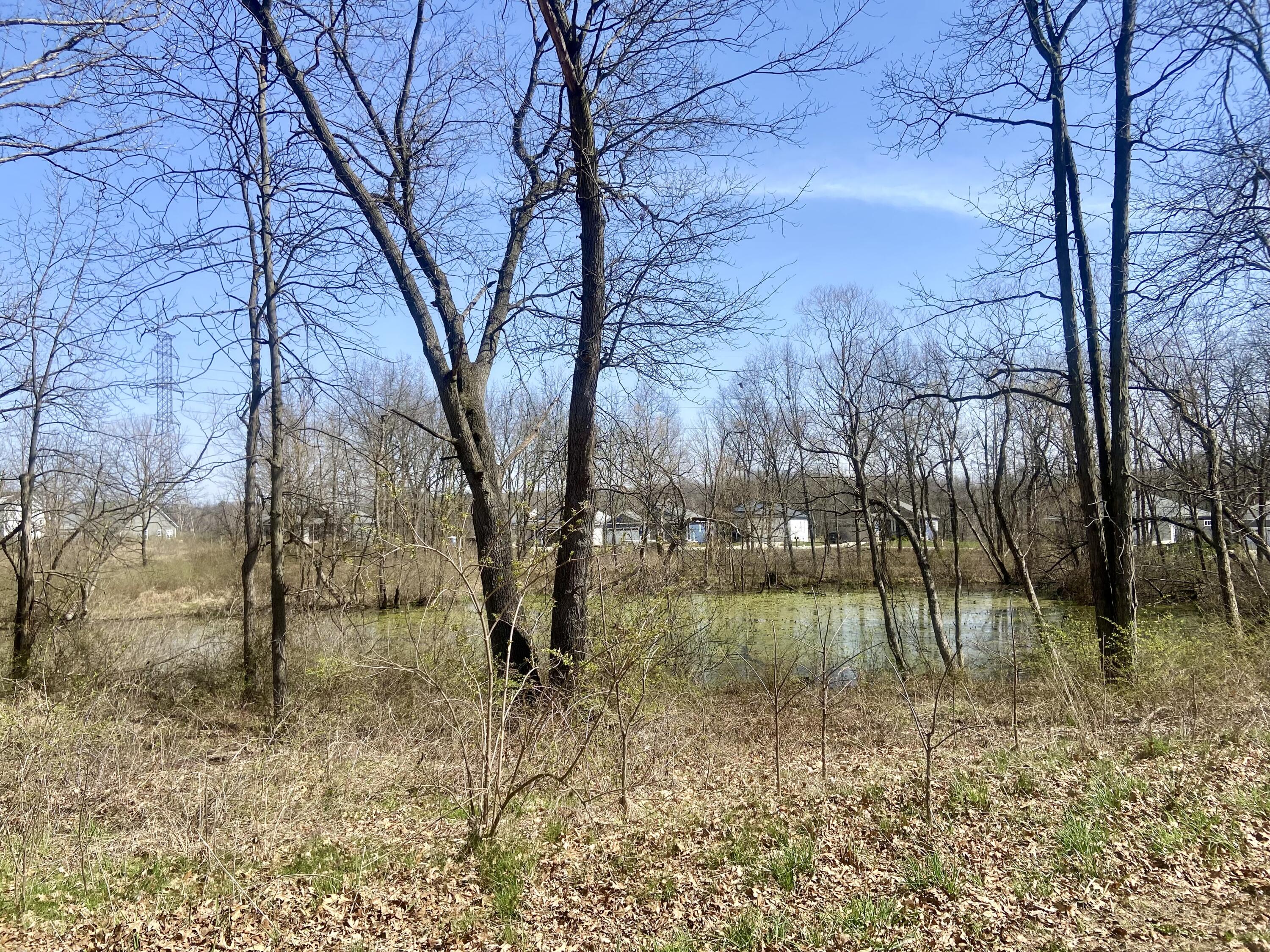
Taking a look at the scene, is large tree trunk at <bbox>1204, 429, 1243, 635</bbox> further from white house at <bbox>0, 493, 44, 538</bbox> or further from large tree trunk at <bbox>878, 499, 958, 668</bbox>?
white house at <bbox>0, 493, 44, 538</bbox>

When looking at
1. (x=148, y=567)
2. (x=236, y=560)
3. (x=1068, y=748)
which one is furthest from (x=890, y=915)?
(x=148, y=567)

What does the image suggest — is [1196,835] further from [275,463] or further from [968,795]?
[275,463]

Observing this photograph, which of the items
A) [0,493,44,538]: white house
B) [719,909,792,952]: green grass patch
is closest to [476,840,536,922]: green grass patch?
[719,909,792,952]: green grass patch

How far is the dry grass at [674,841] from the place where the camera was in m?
3.61

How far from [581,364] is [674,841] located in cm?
499

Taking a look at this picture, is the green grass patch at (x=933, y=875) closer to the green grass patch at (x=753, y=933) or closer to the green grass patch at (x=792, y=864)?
the green grass patch at (x=792, y=864)

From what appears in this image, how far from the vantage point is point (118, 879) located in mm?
4250

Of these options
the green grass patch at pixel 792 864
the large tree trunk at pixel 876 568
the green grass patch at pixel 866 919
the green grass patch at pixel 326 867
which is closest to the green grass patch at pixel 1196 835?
the green grass patch at pixel 866 919

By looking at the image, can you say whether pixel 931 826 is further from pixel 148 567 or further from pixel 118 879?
pixel 148 567

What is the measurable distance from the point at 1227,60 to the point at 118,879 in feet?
39.0

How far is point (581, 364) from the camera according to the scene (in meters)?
8.13

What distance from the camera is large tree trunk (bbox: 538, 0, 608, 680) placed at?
7633 mm

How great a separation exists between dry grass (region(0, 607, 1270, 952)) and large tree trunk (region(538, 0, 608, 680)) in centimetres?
120

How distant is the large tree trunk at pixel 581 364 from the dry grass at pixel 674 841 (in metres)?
1.20
